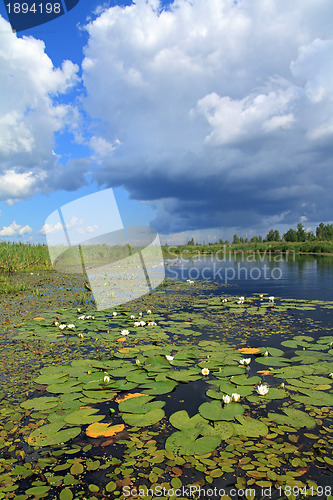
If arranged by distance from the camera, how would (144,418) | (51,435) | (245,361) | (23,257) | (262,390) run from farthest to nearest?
1. (23,257)
2. (245,361)
3. (262,390)
4. (144,418)
5. (51,435)

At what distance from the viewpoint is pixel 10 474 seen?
236 cm

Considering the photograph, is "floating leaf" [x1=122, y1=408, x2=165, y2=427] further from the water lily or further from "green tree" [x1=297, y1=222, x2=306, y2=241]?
"green tree" [x1=297, y1=222, x2=306, y2=241]

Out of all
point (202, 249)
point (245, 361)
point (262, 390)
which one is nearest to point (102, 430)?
point (262, 390)

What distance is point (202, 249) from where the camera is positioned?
197 feet

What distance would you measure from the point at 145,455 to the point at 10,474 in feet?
3.46

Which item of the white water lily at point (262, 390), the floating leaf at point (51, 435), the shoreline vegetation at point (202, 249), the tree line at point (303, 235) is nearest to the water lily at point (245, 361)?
the white water lily at point (262, 390)

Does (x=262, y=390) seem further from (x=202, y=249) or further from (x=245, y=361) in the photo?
(x=202, y=249)

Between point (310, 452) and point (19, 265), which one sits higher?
point (19, 265)

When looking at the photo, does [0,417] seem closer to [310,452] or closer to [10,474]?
[10,474]

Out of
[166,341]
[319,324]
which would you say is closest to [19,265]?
[166,341]

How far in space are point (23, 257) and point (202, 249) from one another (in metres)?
42.1

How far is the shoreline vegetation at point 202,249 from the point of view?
2192cm

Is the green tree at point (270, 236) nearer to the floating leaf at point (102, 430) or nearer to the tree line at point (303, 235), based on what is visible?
the tree line at point (303, 235)

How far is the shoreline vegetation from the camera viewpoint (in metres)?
21.9
